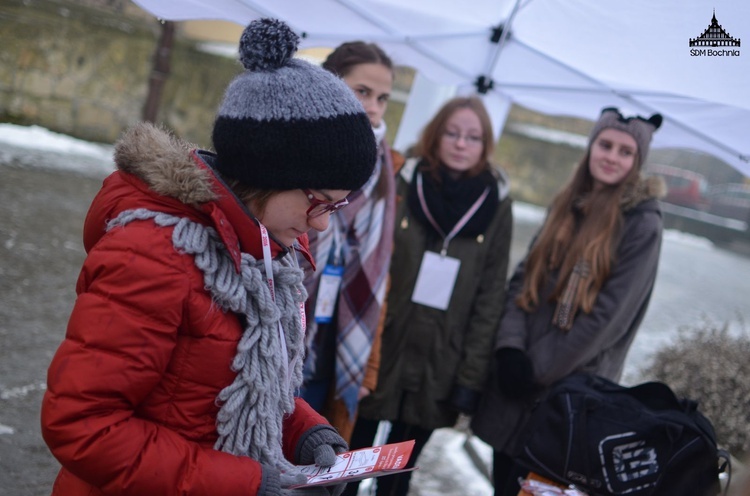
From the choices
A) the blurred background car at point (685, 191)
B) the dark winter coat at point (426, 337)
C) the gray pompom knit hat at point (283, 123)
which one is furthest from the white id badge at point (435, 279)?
the blurred background car at point (685, 191)

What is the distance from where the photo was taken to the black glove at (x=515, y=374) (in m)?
2.98

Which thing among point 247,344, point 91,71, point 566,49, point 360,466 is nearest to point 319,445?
point 360,466

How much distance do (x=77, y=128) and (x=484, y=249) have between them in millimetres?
8262

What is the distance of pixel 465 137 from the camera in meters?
3.21

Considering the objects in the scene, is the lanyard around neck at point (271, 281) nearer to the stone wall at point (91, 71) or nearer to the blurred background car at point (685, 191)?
the stone wall at point (91, 71)

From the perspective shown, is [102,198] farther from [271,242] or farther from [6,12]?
[6,12]

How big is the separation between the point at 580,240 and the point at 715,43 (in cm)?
94

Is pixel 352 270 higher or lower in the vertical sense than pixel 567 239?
lower

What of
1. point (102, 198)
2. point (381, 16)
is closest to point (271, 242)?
point (102, 198)

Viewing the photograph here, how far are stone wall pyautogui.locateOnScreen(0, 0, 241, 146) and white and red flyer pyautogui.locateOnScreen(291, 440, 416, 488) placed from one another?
851 centimetres

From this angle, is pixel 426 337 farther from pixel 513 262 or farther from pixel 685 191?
pixel 685 191

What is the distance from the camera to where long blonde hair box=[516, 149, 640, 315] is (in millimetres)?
3010

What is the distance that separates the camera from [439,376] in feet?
10.4

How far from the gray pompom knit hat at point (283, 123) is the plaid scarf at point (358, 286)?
1.21 meters
